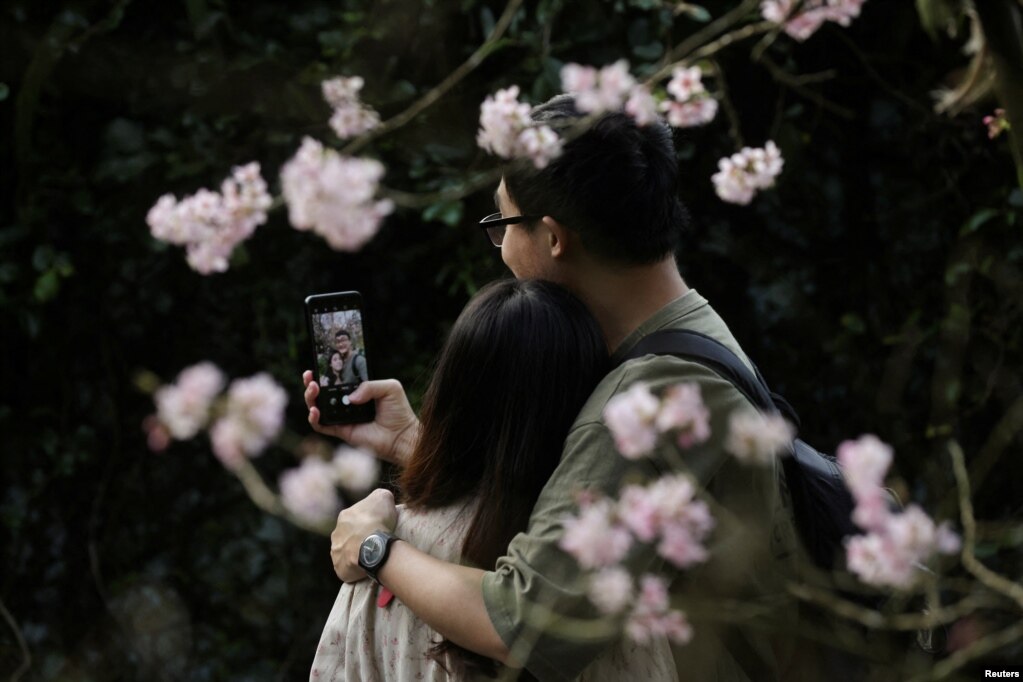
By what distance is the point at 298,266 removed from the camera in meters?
2.62

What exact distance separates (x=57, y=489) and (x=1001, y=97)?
7.77ft

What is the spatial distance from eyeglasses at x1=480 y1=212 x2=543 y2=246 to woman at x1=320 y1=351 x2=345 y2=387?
0.87 ft

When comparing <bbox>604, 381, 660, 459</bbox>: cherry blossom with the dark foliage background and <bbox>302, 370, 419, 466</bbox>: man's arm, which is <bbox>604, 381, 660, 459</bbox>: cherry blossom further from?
the dark foliage background

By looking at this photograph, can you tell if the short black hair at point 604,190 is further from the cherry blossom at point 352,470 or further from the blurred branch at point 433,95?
the cherry blossom at point 352,470

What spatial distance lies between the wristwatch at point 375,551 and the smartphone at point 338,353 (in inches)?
12.7

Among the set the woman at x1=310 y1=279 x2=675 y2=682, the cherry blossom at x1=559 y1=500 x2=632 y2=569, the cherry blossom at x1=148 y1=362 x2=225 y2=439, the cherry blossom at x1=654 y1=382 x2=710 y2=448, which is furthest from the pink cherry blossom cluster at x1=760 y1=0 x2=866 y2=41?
the cherry blossom at x1=148 y1=362 x2=225 y2=439

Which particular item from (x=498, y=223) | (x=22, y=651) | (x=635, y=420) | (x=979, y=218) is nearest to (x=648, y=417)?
(x=635, y=420)

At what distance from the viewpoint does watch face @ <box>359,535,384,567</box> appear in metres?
1.19

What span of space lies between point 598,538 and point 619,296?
0.41m

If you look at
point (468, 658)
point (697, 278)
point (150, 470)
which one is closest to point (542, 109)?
point (468, 658)

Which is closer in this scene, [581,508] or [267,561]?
[581,508]

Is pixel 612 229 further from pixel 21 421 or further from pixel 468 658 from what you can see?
pixel 21 421

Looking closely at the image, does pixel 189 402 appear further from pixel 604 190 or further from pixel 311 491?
pixel 604 190

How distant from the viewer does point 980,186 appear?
8.30 ft
